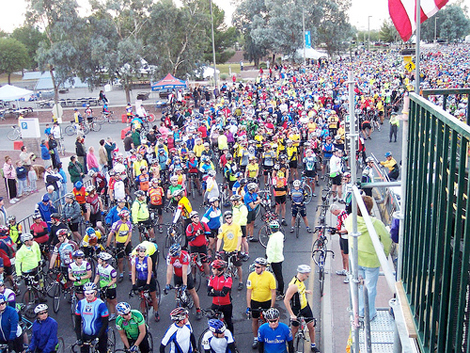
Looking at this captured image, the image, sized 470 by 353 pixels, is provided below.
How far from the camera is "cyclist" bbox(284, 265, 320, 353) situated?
787 centimetres

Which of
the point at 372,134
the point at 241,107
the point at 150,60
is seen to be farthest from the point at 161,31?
the point at 372,134

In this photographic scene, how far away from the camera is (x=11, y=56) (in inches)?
2847

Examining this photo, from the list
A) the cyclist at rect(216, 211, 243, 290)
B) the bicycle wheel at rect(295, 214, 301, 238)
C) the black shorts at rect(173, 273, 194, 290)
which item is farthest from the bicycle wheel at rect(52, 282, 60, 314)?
the bicycle wheel at rect(295, 214, 301, 238)

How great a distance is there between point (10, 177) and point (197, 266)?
982cm

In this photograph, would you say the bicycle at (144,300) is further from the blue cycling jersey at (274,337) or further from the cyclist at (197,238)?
the blue cycling jersey at (274,337)

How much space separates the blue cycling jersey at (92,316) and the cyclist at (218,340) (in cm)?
201

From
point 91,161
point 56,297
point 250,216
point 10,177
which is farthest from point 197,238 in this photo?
point 10,177

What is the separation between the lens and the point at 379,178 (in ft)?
47.5

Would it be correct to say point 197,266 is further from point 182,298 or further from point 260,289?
point 260,289

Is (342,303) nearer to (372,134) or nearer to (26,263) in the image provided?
(26,263)

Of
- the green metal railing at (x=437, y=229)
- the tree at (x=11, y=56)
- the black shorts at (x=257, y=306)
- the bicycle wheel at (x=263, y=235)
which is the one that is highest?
the tree at (x=11, y=56)

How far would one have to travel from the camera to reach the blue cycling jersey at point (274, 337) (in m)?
7.12

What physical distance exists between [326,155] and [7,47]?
68980 mm

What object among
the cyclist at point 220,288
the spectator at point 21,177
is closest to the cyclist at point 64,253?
the cyclist at point 220,288
